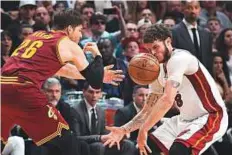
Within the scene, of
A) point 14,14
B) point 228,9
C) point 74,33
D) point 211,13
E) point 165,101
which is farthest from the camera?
point 228,9

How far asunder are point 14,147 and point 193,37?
11.6 feet

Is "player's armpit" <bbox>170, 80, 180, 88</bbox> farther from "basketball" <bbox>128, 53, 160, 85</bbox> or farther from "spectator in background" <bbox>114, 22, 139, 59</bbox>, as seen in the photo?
"spectator in background" <bbox>114, 22, 139, 59</bbox>

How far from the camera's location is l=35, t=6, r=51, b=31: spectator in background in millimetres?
11844

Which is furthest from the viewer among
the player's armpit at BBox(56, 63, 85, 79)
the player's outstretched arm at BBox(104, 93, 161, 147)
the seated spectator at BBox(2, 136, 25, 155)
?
the seated spectator at BBox(2, 136, 25, 155)

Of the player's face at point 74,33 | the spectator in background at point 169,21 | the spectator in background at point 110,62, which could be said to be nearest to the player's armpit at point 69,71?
the player's face at point 74,33

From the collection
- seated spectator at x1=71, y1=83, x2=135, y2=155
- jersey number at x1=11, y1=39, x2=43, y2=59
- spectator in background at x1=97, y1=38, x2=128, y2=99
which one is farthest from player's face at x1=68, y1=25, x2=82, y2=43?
spectator in background at x1=97, y1=38, x2=128, y2=99

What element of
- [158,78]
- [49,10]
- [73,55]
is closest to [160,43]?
[158,78]

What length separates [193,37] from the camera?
1080cm

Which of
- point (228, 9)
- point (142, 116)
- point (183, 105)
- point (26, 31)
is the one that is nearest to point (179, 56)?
point (183, 105)

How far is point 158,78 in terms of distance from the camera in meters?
7.32

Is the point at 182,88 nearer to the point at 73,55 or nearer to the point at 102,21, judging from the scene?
the point at 73,55

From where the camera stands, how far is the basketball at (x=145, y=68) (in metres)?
7.04

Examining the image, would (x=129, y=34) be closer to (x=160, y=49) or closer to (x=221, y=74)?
(x=221, y=74)

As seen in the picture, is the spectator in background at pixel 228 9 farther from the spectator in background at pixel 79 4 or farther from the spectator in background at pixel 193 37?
the spectator in background at pixel 193 37
